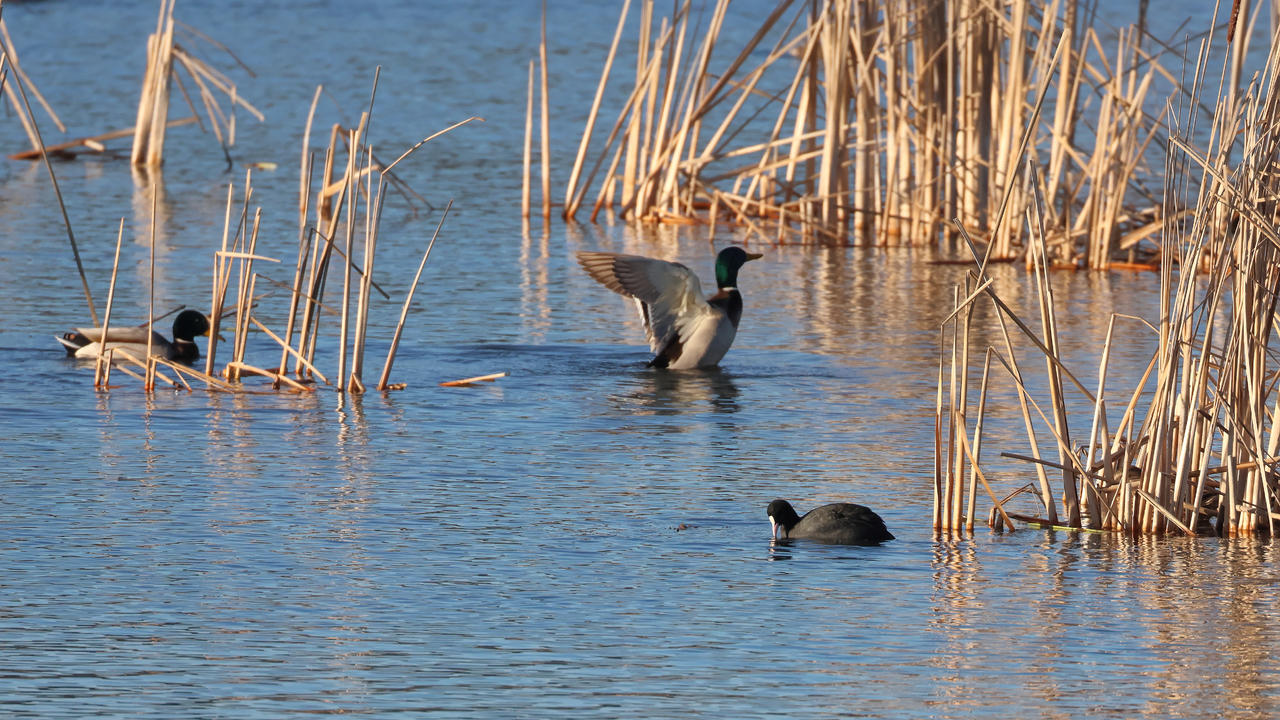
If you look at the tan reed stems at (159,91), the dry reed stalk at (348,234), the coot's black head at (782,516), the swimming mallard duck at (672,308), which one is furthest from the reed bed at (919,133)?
the coot's black head at (782,516)

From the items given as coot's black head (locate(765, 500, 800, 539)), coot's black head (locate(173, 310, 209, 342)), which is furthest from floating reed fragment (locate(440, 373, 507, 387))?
coot's black head (locate(765, 500, 800, 539))

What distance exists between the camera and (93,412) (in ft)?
27.3

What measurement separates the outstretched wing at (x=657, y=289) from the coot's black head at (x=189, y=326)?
1.88m

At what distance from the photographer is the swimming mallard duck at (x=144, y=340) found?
9234mm

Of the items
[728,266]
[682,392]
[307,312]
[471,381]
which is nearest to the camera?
[307,312]

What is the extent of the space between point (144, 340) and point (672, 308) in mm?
2460

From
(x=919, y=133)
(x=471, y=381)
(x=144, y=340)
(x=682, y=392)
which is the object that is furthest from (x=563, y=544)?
(x=919, y=133)

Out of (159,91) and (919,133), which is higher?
(159,91)

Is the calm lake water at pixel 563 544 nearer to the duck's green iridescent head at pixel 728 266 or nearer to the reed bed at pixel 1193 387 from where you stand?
the reed bed at pixel 1193 387

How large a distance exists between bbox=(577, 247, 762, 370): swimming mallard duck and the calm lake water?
0.17m

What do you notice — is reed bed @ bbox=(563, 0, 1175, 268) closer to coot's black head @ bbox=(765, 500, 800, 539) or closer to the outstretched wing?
the outstretched wing

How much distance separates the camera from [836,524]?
6098 mm

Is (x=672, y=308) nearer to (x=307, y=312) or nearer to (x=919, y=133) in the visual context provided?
(x=307, y=312)

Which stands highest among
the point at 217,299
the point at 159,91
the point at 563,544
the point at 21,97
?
the point at 159,91
